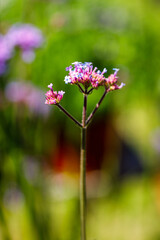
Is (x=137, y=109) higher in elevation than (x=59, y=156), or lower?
higher

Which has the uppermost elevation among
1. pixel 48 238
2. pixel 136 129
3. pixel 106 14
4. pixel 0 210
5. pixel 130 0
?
pixel 130 0

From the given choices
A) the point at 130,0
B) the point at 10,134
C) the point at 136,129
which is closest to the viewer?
the point at 10,134

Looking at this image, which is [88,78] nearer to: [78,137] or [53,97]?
[53,97]

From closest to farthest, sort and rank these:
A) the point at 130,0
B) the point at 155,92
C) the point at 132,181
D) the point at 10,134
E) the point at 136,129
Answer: the point at 10,134
the point at 155,92
the point at 132,181
the point at 136,129
the point at 130,0

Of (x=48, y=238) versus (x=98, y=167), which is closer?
(x=48, y=238)

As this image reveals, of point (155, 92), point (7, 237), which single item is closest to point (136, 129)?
point (155, 92)

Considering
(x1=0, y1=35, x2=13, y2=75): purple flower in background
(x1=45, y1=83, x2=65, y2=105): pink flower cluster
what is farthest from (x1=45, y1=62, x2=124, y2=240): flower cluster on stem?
(x1=0, y1=35, x2=13, y2=75): purple flower in background

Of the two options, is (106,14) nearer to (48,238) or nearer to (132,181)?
(132,181)

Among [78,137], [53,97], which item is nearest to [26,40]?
[53,97]
